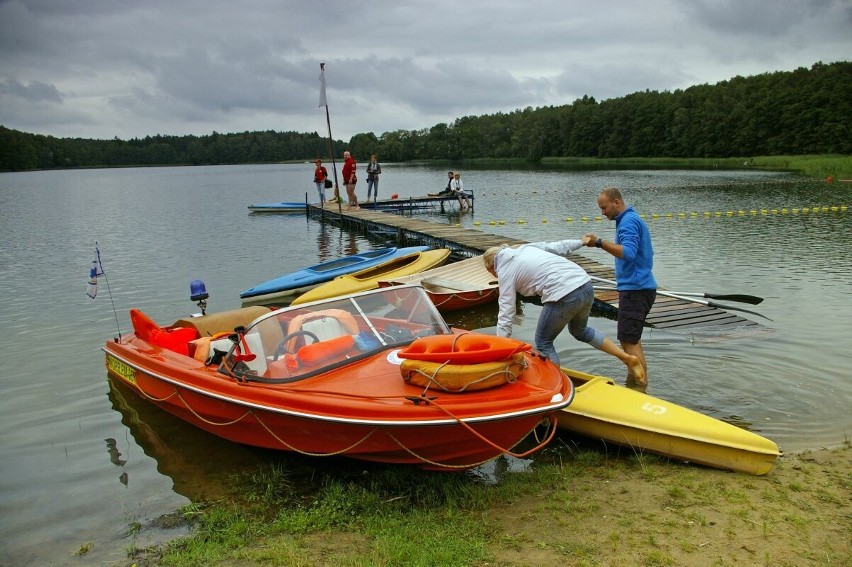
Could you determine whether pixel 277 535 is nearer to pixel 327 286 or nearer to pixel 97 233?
pixel 327 286

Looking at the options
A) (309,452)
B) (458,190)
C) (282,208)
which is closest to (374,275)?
(309,452)

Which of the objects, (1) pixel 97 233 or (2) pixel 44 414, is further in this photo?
(1) pixel 97 233

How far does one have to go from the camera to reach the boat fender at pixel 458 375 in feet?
17.8

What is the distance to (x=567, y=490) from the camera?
5.52 meters

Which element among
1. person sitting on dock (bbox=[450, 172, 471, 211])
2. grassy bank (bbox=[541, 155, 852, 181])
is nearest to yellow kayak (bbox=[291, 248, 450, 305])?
person sitting on dock (bbox=[450, 172, 471, 211])

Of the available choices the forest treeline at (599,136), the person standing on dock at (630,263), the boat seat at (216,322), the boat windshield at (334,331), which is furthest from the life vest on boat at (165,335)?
the forest treeline at (599,136)

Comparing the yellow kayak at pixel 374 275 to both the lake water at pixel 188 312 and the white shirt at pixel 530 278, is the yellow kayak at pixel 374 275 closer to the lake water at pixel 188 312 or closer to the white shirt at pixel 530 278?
the lake water at pixel 188 312

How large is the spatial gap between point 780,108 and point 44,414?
98.8 metres

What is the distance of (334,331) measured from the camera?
21.7 ft

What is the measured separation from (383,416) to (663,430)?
8.80 ft

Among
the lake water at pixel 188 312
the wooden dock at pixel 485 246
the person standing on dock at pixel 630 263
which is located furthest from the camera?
the wooden dock at pixel 485 246

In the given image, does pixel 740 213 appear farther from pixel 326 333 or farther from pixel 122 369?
pixel 122 369

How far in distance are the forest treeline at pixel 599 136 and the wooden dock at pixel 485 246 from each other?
72255mm

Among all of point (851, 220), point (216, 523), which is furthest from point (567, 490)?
point (851, 220)
